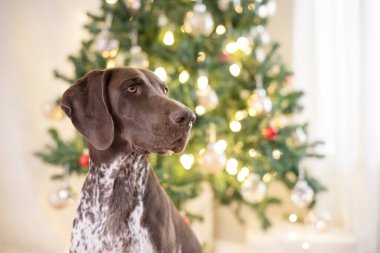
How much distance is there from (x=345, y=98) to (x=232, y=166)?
990 mm

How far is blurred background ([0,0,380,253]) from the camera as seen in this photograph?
2.90 metres

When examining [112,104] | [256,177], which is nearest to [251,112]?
[256,177]

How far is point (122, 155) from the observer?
5.65ft

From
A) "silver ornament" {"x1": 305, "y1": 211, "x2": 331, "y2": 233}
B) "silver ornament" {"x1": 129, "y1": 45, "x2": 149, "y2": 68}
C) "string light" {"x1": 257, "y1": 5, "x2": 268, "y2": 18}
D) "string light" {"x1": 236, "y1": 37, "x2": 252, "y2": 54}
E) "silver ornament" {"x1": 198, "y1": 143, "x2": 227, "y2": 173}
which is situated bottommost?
"silver ornament" {"x1": 305, "y1": 211, "x2": 331, "y2": 233}

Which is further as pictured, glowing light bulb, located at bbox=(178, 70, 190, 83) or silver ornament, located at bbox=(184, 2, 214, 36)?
glowing light bulb, located at bbox=(178, 70, 190, 83)

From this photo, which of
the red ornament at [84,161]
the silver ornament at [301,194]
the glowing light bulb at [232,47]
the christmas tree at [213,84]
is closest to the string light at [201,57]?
the christmas tree at [213,84]

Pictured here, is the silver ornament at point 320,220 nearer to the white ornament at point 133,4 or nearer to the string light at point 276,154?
the string light at point 276,154

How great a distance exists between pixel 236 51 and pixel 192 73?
1.44ft

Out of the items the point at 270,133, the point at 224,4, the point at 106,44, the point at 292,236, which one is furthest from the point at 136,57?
the point at 292,236

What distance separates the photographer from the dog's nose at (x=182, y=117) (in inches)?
60.1

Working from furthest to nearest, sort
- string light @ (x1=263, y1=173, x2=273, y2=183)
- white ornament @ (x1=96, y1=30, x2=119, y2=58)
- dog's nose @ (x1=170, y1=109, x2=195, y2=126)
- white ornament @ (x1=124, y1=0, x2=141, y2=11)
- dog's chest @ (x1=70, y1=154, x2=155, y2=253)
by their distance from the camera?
string light @ (x1=263, y1=173, x2=273, y2=183), white ornament @ (x1=124, y1=0, x2=141, y2=11), white ornament @ (x1=96, y1=30, x2=119, y2=58), dog's chest @ (x1=70, y1=154, x2=155, y2=253), dog's nose @ (x1=170, y1=109, x2=195, y2=126)

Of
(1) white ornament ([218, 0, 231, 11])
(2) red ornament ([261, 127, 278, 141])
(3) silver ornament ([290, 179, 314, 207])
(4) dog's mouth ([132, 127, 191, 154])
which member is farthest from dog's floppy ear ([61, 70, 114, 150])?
(3) silver ornament ([290, 179, 314, 207])

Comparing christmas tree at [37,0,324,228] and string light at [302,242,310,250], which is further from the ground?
christmas tree at [37,0,324,228]

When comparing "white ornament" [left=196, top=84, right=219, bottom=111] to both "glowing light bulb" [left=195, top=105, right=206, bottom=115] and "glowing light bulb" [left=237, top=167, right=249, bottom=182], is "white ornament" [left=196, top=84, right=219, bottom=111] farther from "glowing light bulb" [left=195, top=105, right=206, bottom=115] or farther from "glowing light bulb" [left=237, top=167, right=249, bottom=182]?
"glowing light bulb" [left=237, top=167, right=249, bottom=182]
